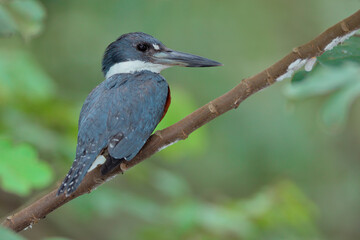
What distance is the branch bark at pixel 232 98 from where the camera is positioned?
155 cm

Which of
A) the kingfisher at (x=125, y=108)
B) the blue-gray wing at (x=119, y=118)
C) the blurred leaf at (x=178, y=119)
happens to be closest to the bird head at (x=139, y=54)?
the kingfisher at (x=125, y=108)

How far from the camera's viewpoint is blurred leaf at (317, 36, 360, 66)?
1.58m

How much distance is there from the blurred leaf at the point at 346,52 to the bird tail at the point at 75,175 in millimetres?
925

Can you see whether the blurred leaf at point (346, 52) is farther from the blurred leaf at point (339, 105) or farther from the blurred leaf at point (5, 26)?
the blurred leaf at point (5, 26)

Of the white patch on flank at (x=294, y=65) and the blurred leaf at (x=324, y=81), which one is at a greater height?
the white patch on flank at (x=294, y=65)

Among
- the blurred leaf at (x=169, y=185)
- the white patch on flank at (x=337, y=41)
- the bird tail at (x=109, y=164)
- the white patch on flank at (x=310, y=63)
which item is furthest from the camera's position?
the blurred leaf at (x=169, y=185)

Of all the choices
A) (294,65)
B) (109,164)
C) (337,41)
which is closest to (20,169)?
(109,164)

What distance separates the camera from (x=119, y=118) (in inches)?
85.1

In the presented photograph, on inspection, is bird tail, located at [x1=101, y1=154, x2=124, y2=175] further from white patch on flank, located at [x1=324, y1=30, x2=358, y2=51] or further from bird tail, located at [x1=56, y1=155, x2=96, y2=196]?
white patch on flank, located at [x1=324, y1=30, x2=358, y2=51]

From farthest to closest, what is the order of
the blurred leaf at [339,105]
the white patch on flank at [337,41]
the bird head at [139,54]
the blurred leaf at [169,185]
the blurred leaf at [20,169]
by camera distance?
the blurred leaf at [169,185] < the bird head at [139,54] < the blurred leaf at [339,105] < the blurred leaf at [20,169] < the white patch on flank at [337,41]

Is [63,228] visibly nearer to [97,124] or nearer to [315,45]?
[97,124]

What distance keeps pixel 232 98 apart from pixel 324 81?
0.82m

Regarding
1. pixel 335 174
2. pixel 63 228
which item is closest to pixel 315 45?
pixel 63 228

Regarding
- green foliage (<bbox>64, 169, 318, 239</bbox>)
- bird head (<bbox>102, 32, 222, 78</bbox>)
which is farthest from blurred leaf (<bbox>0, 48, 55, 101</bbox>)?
green foliage (<bbox>64, 169, 318, 239</bbox>)
